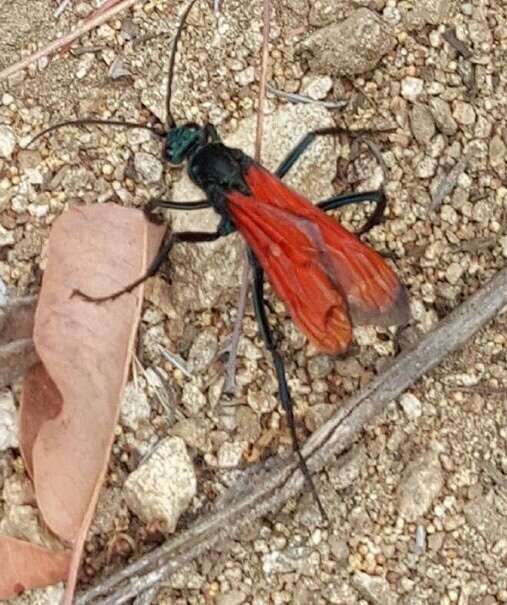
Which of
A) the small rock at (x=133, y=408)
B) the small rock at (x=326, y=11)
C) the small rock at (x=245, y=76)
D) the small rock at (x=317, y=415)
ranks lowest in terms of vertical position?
the small rock at (x=317, y=415)

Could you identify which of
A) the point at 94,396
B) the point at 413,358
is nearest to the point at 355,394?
the point at 413,358

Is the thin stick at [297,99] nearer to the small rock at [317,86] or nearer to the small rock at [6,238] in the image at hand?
the small rock at [317,86]

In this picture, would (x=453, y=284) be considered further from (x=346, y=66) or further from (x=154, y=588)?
(x=154, y=588)

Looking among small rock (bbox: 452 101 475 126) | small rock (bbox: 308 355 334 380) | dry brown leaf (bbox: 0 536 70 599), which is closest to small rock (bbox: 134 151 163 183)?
small rock (bbox: 308 355 334 380)

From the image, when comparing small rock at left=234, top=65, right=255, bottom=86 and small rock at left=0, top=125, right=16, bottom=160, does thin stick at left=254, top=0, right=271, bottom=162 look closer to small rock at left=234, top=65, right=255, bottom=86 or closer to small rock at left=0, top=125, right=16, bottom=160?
small rock at left=234, top=65, right=255, bottom=86

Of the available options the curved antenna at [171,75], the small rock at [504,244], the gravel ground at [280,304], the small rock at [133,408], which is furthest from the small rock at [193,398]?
the small rock at [504,244]

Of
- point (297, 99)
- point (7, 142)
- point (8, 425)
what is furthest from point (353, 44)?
point (8, 425)

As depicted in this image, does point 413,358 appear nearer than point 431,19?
Yes

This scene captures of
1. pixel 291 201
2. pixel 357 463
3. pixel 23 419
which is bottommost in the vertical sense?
pixel 357 463
